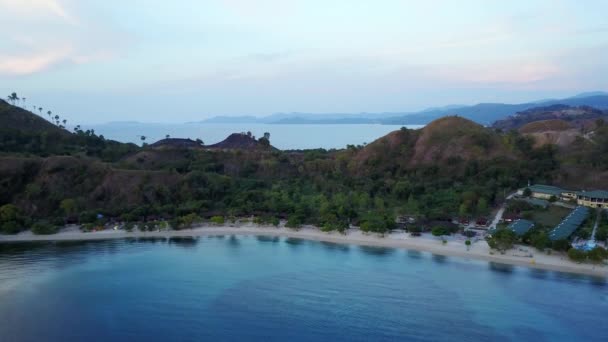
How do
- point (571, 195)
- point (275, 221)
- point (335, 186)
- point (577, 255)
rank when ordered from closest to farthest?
point (577, 255)
point (275, 221)
point (571, 195)
point (335, 186)

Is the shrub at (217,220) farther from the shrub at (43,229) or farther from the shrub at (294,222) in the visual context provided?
the shrub at (43,229)

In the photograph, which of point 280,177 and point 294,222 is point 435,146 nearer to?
point 280,177

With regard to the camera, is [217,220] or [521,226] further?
[217,220]

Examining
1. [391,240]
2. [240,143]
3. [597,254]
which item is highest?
[240,143]

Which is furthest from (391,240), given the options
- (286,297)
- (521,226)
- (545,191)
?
(545,191)

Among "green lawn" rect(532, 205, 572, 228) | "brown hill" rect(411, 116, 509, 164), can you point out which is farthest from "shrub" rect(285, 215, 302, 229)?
"brown hill" rect(411, 116, 509, 164)

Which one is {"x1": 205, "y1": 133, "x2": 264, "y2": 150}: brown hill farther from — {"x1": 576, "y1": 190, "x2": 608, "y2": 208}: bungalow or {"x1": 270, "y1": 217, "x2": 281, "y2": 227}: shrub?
{"x1": 576, "y1": 190, "x2": 608, "y2": 208}: bungalow

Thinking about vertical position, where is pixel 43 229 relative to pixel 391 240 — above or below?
above
